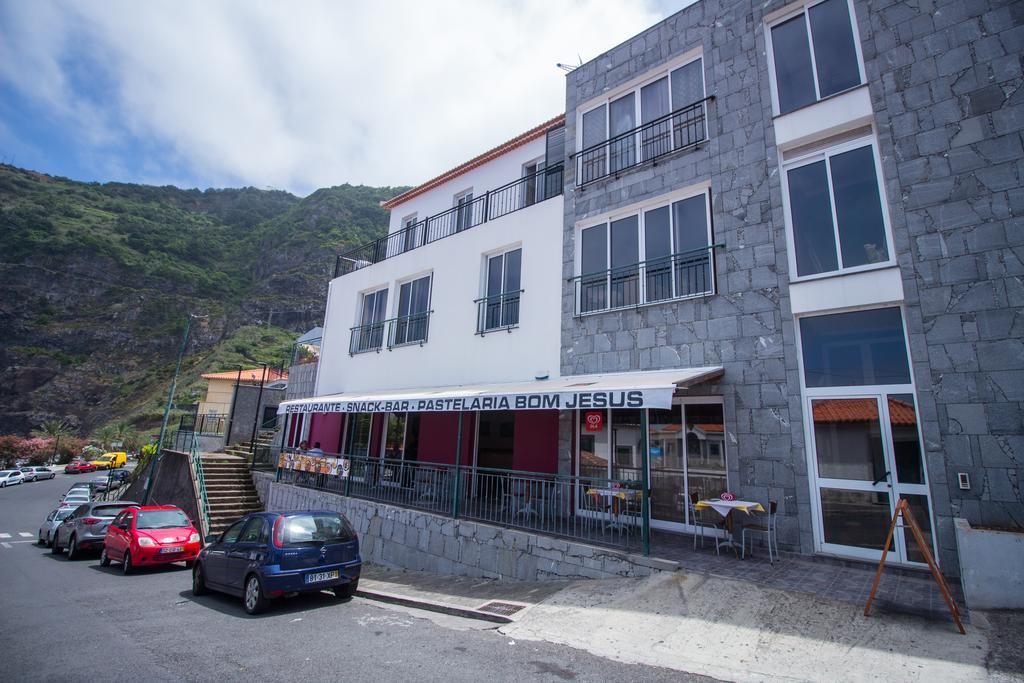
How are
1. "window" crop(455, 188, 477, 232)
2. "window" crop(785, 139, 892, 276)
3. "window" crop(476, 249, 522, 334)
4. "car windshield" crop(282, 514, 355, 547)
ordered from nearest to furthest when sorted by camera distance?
"car windshield" crop(282, 514, 355, 547), "window" crop(785, 139, 892, 276), "window" crop(476, 249, 522, 334), "window" crop(455, 188, 477, 232)

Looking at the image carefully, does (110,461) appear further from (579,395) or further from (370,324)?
(579,395)

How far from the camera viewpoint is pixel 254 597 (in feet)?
24.0

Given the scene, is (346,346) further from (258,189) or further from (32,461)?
(258,189)

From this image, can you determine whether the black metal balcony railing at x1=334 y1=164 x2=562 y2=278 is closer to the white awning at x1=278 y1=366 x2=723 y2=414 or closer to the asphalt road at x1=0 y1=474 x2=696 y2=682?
the white awning at x1=278 y1=366 x2=723 y2=414

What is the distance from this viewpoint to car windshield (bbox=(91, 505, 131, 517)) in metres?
14.6

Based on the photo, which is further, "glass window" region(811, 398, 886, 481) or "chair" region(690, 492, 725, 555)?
"chair" region(690, 492, 725, 555)

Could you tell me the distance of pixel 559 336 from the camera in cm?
1171

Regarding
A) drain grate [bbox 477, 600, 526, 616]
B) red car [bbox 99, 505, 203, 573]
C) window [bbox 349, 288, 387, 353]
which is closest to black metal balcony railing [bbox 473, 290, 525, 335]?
window [bbox 349, 288, 387, 353]

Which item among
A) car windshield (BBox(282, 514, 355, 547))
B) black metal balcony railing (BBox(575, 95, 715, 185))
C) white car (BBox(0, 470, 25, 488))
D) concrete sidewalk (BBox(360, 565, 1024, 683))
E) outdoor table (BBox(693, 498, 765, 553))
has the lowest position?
white car (BBox(0, 470, 25, 488))

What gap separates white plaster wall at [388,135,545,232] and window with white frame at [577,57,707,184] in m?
3.03

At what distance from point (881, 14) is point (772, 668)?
→ 10390 millimetres

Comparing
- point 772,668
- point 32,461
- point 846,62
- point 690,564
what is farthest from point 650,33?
point 32,461

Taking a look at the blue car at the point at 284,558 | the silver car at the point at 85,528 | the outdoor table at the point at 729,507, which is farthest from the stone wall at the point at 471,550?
the silver car at the point at 85,528

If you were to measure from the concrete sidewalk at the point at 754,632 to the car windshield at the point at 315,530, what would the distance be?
2411mm
